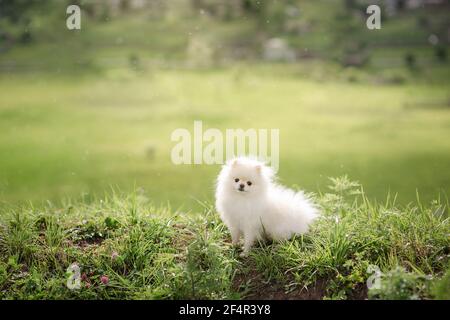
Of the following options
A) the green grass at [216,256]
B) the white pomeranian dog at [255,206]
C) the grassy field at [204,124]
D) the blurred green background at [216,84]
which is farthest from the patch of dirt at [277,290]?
the blurred green background at [216,84]

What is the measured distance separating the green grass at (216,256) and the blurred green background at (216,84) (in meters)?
3.93

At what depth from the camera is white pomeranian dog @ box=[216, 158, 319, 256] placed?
3.44 metres

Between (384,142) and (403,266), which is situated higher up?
(384,142)

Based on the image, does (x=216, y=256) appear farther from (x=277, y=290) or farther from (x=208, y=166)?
(x=208, y=166)

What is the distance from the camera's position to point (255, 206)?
11.4 ft

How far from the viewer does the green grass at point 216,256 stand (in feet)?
10.9

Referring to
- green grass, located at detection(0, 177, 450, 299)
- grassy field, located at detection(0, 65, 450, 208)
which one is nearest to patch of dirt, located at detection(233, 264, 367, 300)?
green grass, located at detection(0, 177, 450, 299)

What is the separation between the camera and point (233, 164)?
345 cm

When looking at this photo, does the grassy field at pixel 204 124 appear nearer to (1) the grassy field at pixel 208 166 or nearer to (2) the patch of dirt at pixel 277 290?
(1) the grassy field at pixel 208 166

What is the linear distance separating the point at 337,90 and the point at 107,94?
366cm

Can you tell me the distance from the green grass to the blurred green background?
3928mm
